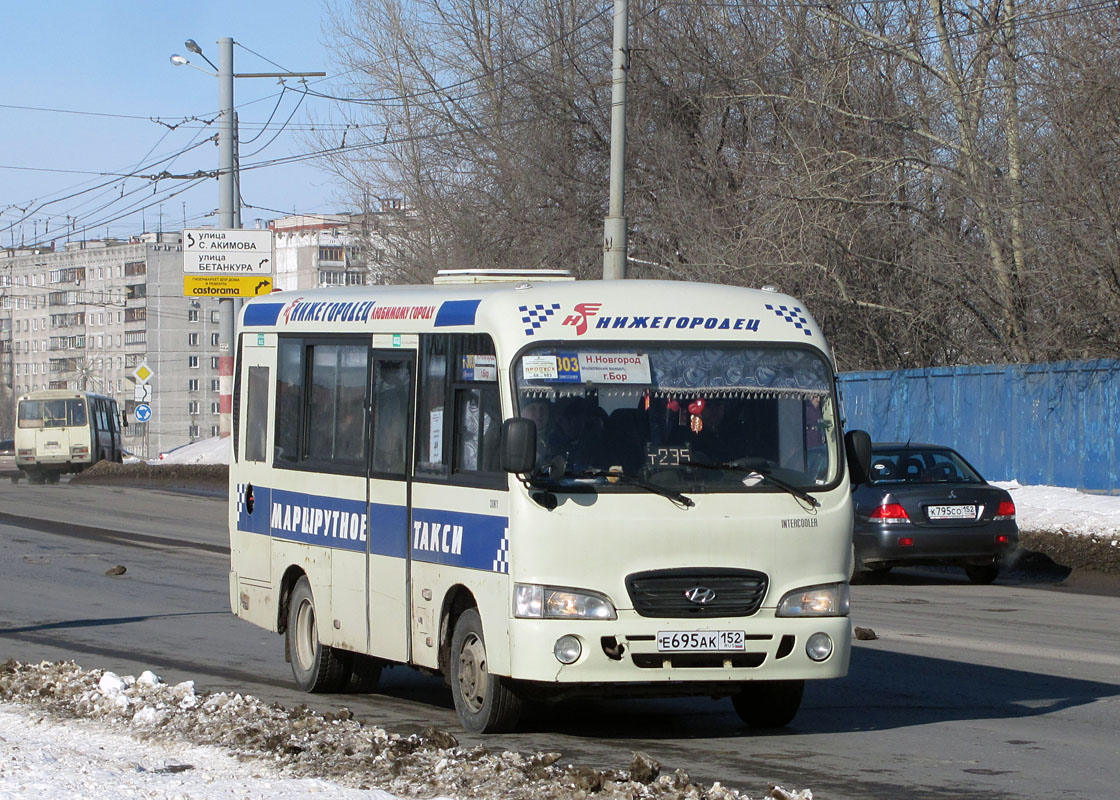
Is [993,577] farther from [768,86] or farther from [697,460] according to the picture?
[768,86]

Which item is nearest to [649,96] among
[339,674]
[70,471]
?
[339,674]

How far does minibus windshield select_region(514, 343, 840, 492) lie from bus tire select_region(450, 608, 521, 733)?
3.16ft

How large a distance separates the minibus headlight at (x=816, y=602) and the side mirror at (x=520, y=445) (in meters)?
1.45

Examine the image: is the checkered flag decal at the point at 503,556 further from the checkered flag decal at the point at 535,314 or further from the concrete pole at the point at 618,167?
the concrete pole at the point at 618,167

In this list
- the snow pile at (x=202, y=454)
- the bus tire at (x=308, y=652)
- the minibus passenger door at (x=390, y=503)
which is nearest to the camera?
the minibus passenger door at (x=390, y=503)

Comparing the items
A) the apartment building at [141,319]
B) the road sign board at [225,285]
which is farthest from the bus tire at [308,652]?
the apartment building at [141,319]

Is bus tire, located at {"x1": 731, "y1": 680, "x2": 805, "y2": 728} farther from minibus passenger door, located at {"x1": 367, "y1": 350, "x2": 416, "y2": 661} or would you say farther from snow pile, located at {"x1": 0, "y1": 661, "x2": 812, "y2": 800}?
minibus passenger door, located at {"x1": 367, "y1": 350, "x2": 416, "y2": 661}

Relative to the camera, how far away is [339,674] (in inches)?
398

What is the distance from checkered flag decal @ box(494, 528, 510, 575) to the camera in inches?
315

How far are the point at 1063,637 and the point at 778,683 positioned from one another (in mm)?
4952

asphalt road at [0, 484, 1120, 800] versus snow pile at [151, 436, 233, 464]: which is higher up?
asphalt road at [0, 484, 1120, 800]

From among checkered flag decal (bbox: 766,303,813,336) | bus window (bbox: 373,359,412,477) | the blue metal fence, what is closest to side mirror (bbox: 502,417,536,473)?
bus window (bbox: 373,359,412,477)

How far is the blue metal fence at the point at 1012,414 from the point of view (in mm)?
23578

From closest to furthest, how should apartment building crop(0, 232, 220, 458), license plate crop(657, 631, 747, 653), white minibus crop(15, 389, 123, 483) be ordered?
license plate crop(657, 631, 747, 653) → white minibus crop(15, 389, 123, 483) → apartment building crop(0, 232, 220, 458)
